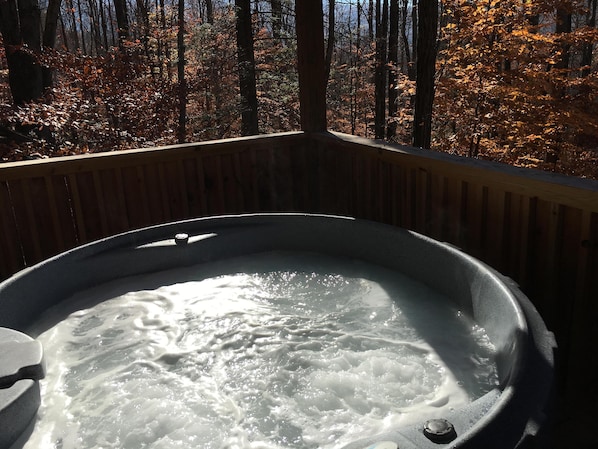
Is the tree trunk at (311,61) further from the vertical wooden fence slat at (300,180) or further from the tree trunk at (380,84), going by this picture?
the tree trunk at (380,84)

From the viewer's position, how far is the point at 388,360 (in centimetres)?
196

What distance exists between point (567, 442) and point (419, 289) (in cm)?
83

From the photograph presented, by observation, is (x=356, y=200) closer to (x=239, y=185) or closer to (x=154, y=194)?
(x=239, y=185)

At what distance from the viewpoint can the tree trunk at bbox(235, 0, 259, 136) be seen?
347 inches

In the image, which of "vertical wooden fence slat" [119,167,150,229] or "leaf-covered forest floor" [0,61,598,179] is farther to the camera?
"leaf-covered forest floor" [0,61,598,179]

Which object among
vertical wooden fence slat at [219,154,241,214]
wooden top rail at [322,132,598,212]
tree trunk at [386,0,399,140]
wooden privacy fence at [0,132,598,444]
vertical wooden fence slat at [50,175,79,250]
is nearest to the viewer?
wooden top rail at [322,132,598,212]

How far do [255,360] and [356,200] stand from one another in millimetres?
1651

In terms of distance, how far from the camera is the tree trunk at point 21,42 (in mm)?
6688

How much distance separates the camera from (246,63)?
8742 mm

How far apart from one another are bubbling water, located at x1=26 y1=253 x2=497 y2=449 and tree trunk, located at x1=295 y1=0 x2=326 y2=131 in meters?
1.38

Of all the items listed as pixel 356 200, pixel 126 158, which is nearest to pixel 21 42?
pixel 126 158

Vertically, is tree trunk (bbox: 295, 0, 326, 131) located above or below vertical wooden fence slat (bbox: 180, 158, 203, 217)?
above

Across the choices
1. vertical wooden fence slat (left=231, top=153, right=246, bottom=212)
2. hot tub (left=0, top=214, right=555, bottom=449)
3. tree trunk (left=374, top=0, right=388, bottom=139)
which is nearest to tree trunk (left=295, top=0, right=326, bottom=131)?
vertical wooden fence slat (left=231, top=153, right=246, bottom=212)

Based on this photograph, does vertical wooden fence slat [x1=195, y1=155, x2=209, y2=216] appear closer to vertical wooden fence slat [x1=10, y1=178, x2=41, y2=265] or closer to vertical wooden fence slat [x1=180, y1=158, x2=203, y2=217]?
vertical wooden fence slat [x1=180, y1=158, x2=203, y2=217]
